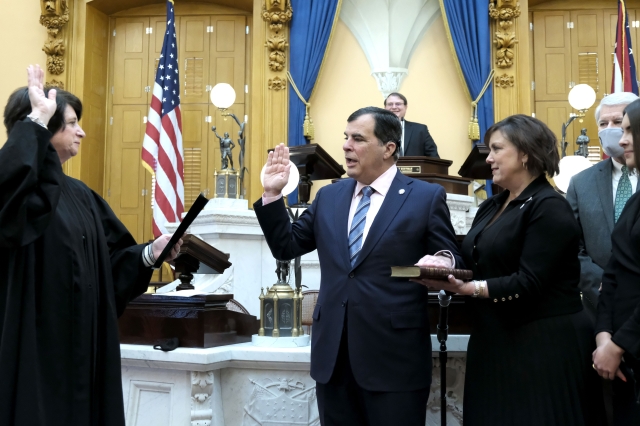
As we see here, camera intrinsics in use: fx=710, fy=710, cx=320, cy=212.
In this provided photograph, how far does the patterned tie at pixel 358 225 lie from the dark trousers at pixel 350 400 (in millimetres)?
309

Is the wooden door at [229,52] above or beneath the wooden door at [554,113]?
above

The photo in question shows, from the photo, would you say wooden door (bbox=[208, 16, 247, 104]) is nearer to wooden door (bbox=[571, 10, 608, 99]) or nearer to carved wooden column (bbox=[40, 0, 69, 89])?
carved wooden column (bbox=[40, 0, 69, 89])

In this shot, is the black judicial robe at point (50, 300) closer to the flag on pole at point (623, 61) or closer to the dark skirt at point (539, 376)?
the dark skirt at point (539, 376)

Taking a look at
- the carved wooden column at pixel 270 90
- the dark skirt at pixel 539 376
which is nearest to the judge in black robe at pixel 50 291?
the dark skirt at pixel 539 376

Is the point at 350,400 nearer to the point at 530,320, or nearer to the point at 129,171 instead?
the point at 530,320

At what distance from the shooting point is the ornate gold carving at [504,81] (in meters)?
9.00

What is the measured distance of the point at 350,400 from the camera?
2578mm

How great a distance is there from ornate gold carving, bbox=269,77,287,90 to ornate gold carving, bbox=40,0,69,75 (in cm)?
293

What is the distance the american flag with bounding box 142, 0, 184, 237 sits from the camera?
303 inches

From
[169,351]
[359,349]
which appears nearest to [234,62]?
[169,351]

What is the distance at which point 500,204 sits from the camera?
2.75 metres

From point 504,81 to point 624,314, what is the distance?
7.12 meters

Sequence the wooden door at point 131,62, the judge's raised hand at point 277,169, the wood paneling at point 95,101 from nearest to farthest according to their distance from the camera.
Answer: the judge's raised hand at point 277,169 → the wood paneling at point 95,101 → the wooden door at point 131,62

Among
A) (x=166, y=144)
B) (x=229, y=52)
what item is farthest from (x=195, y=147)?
(x=166, y=144)
